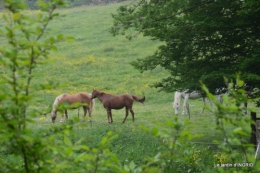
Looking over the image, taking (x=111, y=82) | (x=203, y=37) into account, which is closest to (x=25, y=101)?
(x=203, y=37)

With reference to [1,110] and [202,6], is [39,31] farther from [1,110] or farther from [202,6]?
[202,6]

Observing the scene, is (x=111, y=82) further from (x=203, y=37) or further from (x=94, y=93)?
(x=203, y=37)

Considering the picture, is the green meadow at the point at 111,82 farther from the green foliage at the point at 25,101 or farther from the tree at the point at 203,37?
the green foliage at the point at 25,101

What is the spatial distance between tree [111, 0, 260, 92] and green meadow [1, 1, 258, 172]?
4.70ft

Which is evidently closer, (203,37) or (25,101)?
(25,101)

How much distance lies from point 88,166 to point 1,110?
0.63 metres

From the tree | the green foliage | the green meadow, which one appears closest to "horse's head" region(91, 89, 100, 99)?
the green meadow

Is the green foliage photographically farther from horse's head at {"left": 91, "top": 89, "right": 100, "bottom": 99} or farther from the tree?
horse's head at {"left": 91, "top": 89, "right": 100, "bottom": 99}

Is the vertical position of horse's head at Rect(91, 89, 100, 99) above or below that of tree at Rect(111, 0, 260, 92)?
below

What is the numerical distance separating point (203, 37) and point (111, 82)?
58.6 feet

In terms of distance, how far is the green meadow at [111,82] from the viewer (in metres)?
12.5

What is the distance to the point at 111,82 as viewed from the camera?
29781mm

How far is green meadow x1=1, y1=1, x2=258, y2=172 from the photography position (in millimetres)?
12523

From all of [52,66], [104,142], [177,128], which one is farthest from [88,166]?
[52,66]
